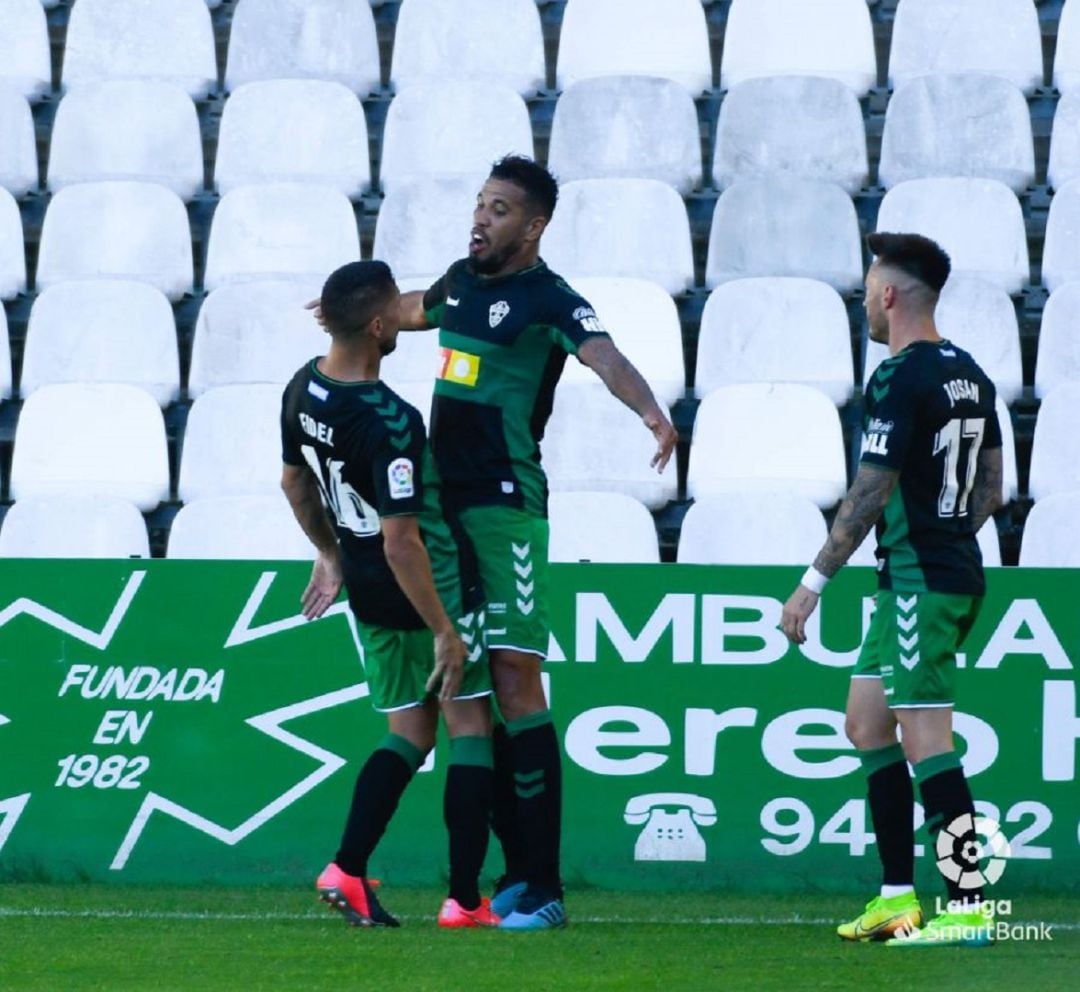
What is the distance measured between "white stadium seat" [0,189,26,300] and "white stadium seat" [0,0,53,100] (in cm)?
101

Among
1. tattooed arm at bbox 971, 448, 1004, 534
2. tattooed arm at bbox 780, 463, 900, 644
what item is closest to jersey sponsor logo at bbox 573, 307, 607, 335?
tattooed arm at bbox 780, 463, 900, 644

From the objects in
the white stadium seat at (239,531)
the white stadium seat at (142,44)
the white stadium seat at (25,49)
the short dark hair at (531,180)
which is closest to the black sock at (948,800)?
the short dark hair at (531,180)

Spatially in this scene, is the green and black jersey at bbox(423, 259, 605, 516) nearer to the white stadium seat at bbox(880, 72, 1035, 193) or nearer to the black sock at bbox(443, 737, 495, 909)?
the black sock at bbox(443, 737, 495, 909)

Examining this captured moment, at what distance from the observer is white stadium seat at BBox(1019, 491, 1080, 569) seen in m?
6.59

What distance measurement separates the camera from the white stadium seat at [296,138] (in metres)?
8.52

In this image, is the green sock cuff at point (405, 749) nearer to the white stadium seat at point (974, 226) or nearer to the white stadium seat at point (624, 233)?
the white stadium seat at point (624, 233)

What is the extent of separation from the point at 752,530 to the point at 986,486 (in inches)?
82.2

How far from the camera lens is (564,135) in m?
8.45

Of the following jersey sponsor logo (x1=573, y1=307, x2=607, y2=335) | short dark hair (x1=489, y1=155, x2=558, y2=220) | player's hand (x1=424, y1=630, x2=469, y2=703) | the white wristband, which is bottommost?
player's hand (x1=424, y1=630, x2=469, y2=703)

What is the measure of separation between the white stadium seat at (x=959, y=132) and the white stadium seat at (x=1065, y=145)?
95 millimetres

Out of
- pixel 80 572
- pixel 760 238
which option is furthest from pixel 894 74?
pixel 80 572

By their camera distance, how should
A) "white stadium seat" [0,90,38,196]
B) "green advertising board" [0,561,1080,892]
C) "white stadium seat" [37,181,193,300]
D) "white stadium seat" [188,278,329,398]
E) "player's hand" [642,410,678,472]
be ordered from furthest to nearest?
"white stadium seat" [0,90,38,196] → "white stadium seat" [37,181,193,300] → "white stadium seat" [188,278,329,398] → "green advertising board" [0,561,1080,892] → "player's hand" [642,410,678,472]

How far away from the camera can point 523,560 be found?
4.49m

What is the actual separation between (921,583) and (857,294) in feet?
12.3
